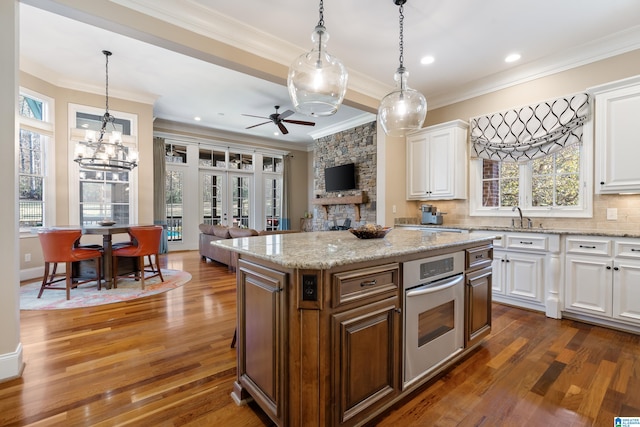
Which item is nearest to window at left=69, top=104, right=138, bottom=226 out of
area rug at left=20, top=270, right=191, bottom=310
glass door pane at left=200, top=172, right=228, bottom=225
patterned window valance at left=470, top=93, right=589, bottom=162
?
area rug at left=20, top=270, right=191, bottom=310

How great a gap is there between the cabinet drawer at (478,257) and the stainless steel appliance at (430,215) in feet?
6.90

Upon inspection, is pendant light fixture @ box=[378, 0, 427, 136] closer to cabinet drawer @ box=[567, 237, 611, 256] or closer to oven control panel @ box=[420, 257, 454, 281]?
oven control panel @ box=[420, 257, 454, 281]

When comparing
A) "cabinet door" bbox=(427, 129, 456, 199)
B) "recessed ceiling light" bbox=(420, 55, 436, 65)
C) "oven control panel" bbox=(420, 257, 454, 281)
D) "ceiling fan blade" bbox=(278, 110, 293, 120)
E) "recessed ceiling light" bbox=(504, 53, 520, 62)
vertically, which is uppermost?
"recessed ceiling light" bbox=(420, 55, 436, 65)

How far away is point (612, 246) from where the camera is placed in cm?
279

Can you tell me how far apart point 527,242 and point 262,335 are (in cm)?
316

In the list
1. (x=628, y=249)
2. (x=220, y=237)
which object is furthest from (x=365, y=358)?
(x=220, y=237)

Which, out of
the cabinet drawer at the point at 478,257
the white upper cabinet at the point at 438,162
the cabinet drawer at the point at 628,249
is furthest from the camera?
the white upper cabinet at the point at 438,162

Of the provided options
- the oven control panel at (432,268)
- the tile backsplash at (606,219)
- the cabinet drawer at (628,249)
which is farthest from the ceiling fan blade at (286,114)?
the cabinet drawer at (628,249)

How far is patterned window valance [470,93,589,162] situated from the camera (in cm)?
338

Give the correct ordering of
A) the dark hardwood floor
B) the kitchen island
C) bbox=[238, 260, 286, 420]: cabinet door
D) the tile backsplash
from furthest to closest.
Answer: the tile backsplash
the dark hardwood floor
bbox=[238, 260, 286, 420]: cabinet door
the kitchen island

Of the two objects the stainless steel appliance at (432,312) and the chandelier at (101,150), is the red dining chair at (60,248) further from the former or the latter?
the stainless steel appliance at (432,312)

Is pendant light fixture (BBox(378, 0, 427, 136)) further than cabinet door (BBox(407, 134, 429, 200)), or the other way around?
cabinet door (BBox(407, 134, 429, 200))

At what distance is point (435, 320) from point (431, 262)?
0.41m

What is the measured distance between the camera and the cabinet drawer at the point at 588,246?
2820 millimetres
